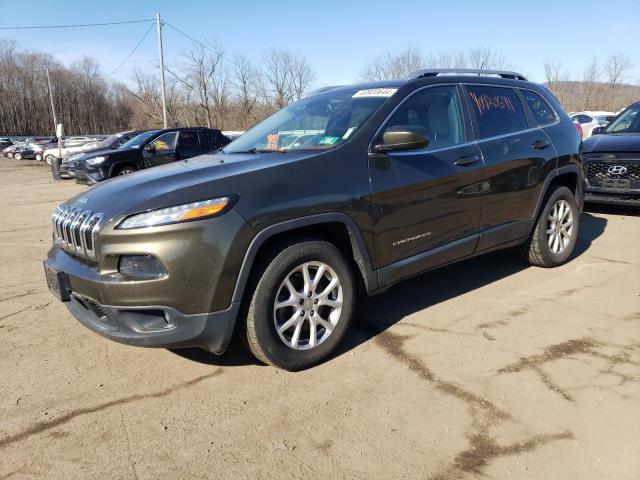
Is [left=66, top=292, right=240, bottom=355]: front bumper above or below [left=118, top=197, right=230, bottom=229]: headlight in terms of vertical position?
below

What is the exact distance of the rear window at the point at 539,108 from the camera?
479 cm

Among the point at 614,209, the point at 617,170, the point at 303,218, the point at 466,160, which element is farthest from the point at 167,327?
the point at 614,209

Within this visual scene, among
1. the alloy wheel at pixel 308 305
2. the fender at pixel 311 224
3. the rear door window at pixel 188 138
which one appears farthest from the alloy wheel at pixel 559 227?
the rear door window at pixel 188 138

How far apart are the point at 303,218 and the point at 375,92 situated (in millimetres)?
1376

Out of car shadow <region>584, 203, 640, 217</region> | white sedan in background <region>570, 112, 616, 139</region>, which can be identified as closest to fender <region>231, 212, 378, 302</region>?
car shadow <region>584, 203, 640, 217</region>

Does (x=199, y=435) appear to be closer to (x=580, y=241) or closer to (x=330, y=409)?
(x=330, y=409)

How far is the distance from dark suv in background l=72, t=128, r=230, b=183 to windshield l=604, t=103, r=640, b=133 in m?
8.76

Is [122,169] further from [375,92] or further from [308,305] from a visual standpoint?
[308,305]

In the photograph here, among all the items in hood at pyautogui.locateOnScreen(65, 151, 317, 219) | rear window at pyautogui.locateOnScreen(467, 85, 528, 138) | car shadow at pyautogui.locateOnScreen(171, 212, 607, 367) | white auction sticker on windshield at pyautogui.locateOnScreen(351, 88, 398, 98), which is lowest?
car shadow at pyautogui.locateOnScreen(171, 212, 607, 367)

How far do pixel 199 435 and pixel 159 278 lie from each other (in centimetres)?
82

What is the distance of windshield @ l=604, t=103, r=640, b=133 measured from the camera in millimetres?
8161

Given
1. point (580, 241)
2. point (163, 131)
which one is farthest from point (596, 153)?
point (163, 131)

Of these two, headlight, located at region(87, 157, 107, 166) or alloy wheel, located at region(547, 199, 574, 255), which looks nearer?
alloy wheel, located at region(547, 199, 574, 255)

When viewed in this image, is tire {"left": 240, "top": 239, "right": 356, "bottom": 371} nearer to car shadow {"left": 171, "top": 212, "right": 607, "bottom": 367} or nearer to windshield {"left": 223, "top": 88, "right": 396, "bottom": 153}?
car shadow {"left": 171, "top": 212, "right": 607, "bottom": 367}
